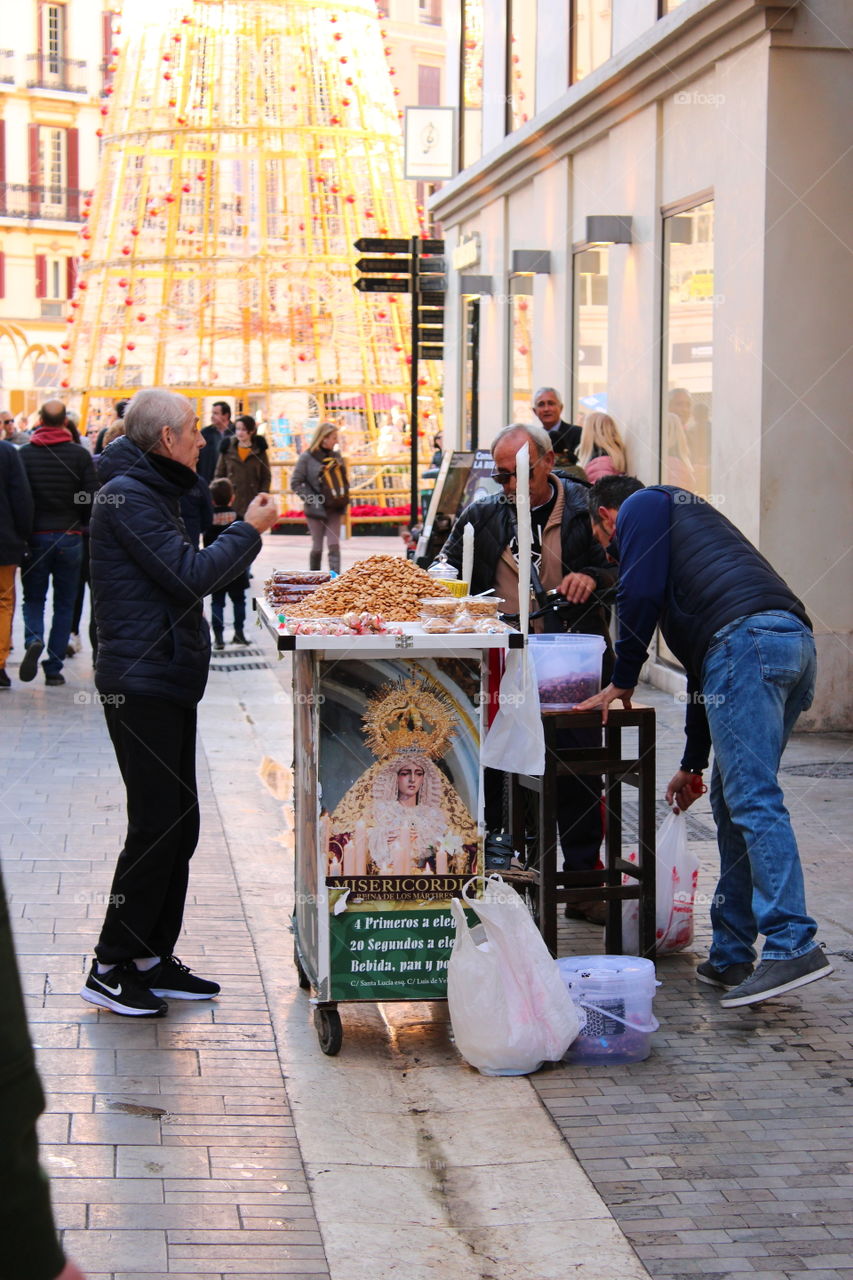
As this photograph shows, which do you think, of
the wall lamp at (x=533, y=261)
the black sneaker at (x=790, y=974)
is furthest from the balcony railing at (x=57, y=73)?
the black sneaker at (x=790, y=974)

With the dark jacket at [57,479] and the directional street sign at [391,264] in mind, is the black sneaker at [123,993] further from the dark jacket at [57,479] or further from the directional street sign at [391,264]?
the directional street sign at [391,264]

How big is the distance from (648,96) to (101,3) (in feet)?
174

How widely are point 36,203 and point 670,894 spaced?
57.8 metres

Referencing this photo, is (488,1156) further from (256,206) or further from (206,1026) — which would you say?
(256,206)

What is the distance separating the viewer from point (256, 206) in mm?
33656

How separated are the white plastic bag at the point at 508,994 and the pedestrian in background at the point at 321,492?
1500cm

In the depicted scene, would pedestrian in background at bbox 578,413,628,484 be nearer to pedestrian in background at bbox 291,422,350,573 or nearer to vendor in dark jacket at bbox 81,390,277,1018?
pedestrian in background at bbox 291,422,350,573

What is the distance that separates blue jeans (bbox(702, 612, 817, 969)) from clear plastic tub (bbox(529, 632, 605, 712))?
455 millimetres

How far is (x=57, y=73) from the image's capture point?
6009 cm

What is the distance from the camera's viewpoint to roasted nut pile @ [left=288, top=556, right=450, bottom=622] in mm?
5367

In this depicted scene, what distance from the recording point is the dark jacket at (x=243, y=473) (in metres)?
17.5

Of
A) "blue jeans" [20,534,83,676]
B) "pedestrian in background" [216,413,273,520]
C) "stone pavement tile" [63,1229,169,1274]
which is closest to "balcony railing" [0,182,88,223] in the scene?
"pedestrian in background" [216,413,273,520]

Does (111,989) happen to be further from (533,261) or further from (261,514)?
(533,261)

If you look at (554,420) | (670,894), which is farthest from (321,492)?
(670,894)
